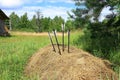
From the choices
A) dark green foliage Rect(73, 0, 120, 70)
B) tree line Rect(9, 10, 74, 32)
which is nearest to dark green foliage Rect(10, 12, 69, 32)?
tree line Rect(9, 10, 74, 32)

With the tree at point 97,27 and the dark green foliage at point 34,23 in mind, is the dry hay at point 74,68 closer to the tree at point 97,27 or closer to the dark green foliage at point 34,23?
the tree at point 97,27

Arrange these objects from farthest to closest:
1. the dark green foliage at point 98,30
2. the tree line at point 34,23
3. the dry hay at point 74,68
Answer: the tree line at point 34,23, the dark green foliage at point 98,30, the dry hay at point 74,68

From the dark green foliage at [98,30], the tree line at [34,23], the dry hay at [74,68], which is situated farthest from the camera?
the tree line at [34,23]

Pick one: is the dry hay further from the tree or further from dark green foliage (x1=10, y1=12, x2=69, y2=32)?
dark green foliage (x1=10, y1=12, x2=69, y2=32)

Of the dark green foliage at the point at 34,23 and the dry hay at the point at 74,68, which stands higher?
the dry hay at the point at 74,68

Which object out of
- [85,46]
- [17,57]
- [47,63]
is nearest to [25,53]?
[17,57]

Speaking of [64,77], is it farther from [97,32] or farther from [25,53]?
[97,32]

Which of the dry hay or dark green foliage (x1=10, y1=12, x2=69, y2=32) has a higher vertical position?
the dry hay

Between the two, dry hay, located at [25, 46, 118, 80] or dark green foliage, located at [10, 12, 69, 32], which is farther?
dark green foliage, located at [10, 12, 69, 32]

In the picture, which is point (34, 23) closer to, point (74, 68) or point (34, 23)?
point (34, 23)

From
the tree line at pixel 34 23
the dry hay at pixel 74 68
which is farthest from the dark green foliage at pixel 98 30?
the tree line at pixel 34 23

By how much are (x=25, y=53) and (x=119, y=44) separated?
4176 mm

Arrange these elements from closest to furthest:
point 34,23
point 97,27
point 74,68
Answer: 1. point 74,68
2. point 97,27
3. point 34,23

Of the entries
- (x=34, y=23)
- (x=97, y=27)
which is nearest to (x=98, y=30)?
(x=97, y=27)
